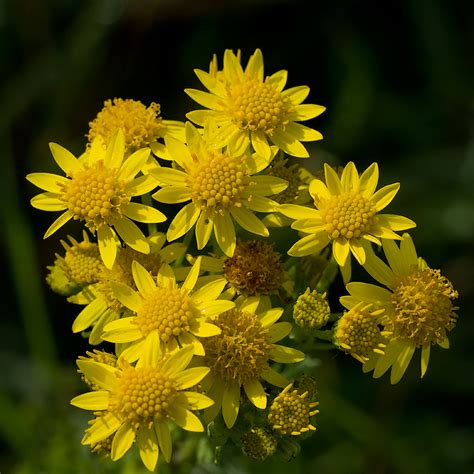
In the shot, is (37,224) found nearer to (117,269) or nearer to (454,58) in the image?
(117,269)

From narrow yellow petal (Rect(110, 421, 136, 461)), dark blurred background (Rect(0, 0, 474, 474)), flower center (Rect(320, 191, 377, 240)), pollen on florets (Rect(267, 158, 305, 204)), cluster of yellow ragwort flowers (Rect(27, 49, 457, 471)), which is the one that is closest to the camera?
narrow yellow petal (Rect(110, 421, 136, 461))

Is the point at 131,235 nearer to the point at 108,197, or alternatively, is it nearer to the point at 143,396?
the point at 108,197

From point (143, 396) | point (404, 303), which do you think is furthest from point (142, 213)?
point (404, 303)

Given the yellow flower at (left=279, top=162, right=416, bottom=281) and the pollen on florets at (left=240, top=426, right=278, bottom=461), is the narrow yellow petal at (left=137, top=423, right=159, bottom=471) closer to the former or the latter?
the pollen on florets at (left=240, top=426, right=278, bottom=461)

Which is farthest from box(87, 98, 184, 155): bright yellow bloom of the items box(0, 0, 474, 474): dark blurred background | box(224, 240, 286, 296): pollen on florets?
box(0, 0, 474, 474): dark blurred background

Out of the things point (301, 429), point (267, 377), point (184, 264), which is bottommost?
point (301, 429)

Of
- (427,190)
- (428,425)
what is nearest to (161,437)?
(428,425)
